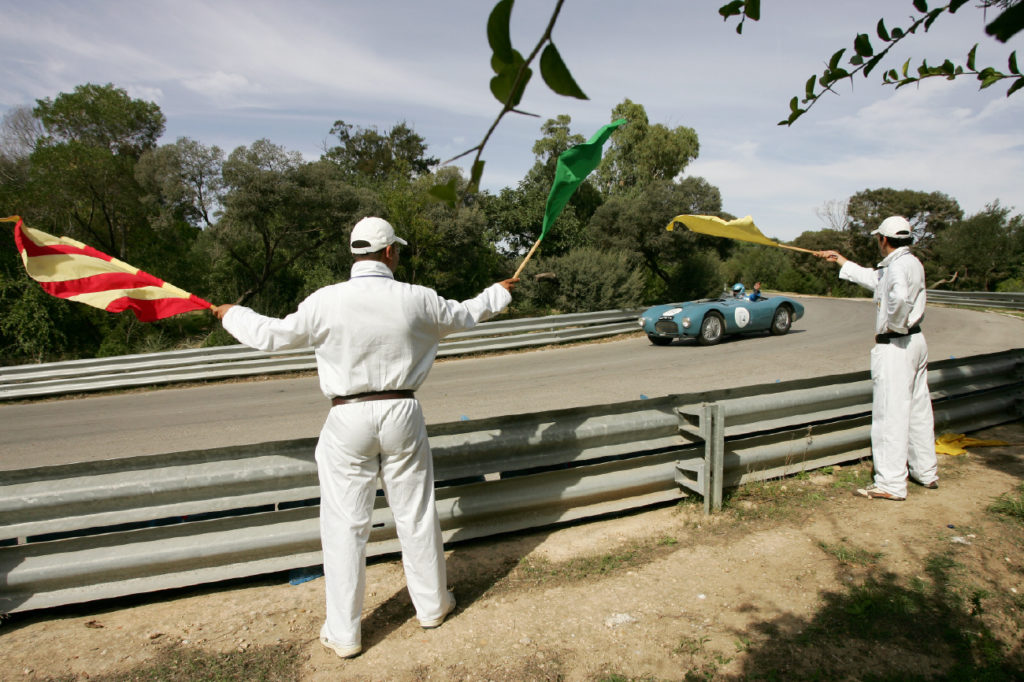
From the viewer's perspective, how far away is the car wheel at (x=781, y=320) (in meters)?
15.2

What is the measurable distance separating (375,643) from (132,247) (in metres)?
25.6

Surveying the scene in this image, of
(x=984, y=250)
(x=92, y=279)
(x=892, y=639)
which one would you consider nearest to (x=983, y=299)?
(x=984, y=250)

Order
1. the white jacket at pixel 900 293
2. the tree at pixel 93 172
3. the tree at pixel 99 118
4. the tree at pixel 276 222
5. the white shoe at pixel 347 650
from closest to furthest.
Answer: the white shoe at pixel 347 650 → the white jacket at pixel 900 293 → the tree at pixel 93 172 → the tree at pixel 276 222 → the tree at pixel 99 118

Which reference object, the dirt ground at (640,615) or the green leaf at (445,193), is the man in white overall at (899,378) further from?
the green leaf at (445,193)

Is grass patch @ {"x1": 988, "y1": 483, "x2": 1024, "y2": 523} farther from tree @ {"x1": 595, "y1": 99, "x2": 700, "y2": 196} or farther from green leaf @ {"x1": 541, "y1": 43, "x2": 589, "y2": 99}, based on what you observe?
tree @ {"x1": 595, "y1": 99, "x2": 700, "y2": 196}

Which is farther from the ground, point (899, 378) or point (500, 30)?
point (500, 30)

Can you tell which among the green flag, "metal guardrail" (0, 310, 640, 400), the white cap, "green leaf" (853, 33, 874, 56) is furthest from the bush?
"green leaf" (853, 33, 874, 56)

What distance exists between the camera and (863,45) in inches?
78.6

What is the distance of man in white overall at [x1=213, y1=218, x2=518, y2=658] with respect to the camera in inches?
107

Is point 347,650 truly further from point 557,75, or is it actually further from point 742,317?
point 742,317

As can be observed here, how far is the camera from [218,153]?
20.9m

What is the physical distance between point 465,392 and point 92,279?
6.92m

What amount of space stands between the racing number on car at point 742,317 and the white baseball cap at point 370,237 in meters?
12.7

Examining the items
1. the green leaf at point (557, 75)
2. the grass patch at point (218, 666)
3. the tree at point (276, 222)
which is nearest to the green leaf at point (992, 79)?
the green leaf at point (557, 75)
